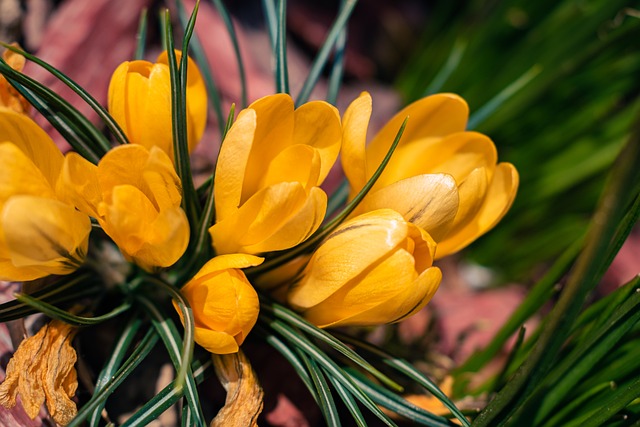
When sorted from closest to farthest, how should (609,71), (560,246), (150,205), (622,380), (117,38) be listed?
(150,205), (622,380), (117,38), (609,71), (560,246)

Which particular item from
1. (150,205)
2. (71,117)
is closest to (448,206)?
(150,205)

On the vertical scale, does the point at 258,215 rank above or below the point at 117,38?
above

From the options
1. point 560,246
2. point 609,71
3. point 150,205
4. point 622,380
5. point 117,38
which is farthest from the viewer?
point 560,246

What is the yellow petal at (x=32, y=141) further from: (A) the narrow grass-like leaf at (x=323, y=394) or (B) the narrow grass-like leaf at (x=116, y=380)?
(A) the narrow grass-like leaf at (x=323, y=394)

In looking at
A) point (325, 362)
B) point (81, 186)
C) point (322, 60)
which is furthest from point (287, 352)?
point (322, 60)

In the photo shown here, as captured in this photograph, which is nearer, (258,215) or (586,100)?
(258,215)

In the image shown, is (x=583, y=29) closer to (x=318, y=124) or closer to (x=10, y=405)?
(x=318, y=124)

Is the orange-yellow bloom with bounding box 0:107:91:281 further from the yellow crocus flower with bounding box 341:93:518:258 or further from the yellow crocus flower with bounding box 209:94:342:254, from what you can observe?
the yellow crocus flower with bounding box 341:93:518:258

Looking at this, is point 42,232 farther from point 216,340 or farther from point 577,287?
point 577,287
